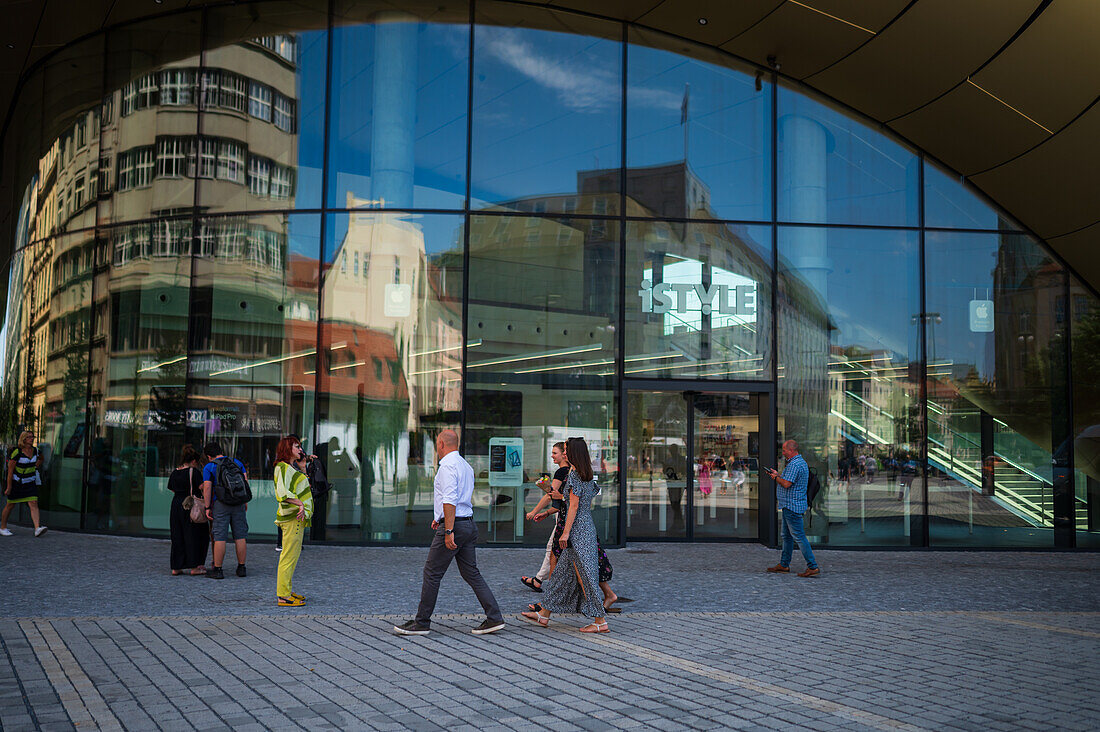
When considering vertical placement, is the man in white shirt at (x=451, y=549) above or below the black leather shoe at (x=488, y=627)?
above

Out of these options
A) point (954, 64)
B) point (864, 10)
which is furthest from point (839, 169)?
point (864, 10)

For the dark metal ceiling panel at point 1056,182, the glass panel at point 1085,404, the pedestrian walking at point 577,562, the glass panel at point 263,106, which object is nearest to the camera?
the pedestrian walking at point 577,562

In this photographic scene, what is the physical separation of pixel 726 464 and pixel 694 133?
5.41 m

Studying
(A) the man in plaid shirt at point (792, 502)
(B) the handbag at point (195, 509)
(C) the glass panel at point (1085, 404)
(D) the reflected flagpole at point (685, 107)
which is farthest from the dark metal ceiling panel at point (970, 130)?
(B) the handbag at point (195, 509)

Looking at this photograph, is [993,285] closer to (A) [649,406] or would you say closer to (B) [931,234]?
(B) [931,234]

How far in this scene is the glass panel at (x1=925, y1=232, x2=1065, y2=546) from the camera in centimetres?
1565

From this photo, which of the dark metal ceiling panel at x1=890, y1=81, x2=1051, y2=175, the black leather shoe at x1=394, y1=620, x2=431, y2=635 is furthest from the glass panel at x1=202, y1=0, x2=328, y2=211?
the dark metal ceiling panel at x1=890, y1=81, x2=1051, y2=175

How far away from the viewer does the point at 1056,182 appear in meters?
15.1

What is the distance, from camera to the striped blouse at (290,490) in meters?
9.44

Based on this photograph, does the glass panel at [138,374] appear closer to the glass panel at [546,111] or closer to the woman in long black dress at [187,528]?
the woman in long black dress at [187,528]

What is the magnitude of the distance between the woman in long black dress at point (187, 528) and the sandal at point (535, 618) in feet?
15.4

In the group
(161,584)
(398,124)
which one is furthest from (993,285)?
(161,584)

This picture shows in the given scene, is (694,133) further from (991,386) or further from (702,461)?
(991,386)

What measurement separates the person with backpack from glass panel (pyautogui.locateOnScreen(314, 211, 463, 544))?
320 cm
